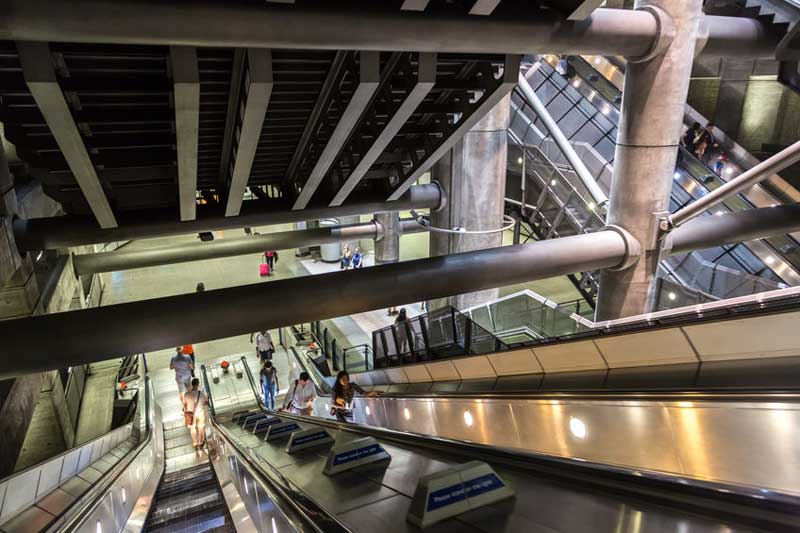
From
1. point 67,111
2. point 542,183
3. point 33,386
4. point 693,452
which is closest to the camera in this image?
point 693,452

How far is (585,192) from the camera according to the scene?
12867mm

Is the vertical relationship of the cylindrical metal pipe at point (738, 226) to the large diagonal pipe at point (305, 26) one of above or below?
below

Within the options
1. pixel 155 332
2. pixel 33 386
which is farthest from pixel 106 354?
pixel 33 386

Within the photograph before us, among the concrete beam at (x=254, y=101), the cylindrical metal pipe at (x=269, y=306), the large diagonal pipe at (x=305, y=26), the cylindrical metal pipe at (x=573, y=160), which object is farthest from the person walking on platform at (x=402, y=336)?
the large diagonal pipe at (x=305, y=26)

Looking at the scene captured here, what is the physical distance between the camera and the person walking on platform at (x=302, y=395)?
8602 mm

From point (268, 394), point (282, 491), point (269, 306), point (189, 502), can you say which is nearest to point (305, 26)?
point (269, 306)

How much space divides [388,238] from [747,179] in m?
9.16

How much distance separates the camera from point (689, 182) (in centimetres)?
1256

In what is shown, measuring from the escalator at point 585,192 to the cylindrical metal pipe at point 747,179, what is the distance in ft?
11.1

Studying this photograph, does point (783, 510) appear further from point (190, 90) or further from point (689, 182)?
point (689, 182)

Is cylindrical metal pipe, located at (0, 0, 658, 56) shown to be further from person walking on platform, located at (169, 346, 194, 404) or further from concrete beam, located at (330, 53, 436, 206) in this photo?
person walking on platform, located at (169, 346, 194, 404)

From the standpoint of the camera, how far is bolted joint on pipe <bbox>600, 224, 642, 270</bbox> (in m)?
7.58

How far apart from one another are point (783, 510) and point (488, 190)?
964 cm

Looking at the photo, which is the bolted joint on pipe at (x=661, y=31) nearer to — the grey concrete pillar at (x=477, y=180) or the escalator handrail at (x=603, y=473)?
the grey concrete pillar at (x=477, y=180)
